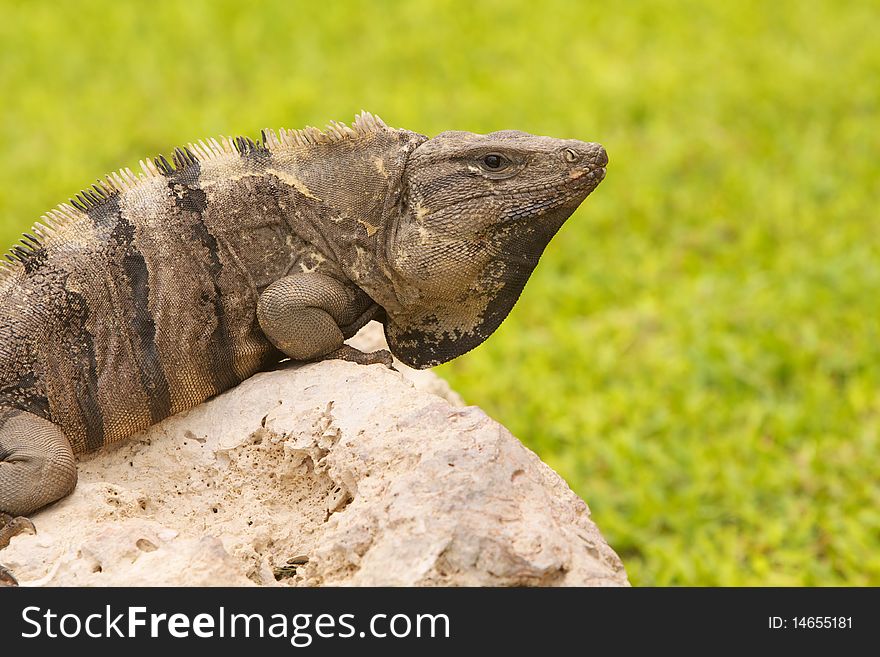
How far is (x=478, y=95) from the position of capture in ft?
31.3

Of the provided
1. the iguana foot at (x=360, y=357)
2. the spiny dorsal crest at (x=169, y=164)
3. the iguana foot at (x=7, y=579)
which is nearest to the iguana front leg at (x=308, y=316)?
the iguana foot at (x=360, y=357)

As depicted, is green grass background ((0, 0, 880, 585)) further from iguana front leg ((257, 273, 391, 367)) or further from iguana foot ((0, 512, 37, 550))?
iguana foot ((0, 512, 37, 550))

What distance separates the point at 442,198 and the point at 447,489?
3.39ft

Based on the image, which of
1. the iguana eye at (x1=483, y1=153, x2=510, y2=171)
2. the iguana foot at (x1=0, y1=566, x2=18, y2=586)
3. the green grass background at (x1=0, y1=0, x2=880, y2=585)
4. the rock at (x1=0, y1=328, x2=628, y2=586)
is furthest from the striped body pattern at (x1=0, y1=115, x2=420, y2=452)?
the green grass background at (x1=0, y1=0, x2=880, y2=585)

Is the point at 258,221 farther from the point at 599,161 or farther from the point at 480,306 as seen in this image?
the point at 599,161

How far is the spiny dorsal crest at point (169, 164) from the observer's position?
3672 millimetres

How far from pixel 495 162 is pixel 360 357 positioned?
0.73m

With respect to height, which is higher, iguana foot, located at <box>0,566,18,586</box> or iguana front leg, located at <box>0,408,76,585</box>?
iguana front leg, located at <box>0,408,76,585</box>

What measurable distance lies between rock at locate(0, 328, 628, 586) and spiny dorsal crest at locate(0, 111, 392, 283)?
0.68 meters

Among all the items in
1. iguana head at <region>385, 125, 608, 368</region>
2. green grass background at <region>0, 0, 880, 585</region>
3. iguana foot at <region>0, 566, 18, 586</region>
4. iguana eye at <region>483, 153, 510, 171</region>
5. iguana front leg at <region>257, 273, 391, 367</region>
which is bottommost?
iguana foot at <region>0, 566, 18, 586</region>

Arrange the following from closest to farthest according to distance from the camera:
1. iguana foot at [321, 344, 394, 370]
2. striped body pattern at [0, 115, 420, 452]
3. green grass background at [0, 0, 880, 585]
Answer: striped body pattern at [0, 115, 420, 452]
iguana foot at [321, 344, 394, 370]
green grass background at [0, 0, 880, 585]

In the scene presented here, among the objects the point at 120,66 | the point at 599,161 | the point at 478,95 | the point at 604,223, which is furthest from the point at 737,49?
the point at 599,161

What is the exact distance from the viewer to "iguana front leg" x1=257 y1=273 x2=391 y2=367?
3645 millimetres

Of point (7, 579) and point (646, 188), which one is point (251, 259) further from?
point (646, 188)
